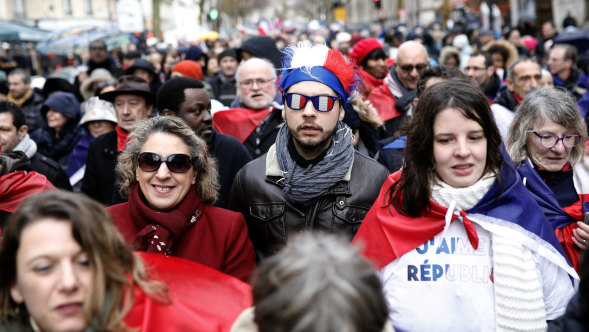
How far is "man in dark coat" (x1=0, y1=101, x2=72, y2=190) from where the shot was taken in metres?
4.81

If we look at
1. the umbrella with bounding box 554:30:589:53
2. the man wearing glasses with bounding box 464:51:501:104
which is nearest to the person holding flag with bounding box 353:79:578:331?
the man wearing glasses with bounding box 464:51:501:104

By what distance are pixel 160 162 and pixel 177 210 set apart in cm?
30

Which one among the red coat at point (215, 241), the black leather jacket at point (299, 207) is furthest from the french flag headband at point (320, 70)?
the red coat at point (215, 241)

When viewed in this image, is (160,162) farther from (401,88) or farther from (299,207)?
(401,88)

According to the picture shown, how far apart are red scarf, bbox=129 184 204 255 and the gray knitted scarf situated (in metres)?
0.56

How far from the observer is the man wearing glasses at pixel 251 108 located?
18.9ft

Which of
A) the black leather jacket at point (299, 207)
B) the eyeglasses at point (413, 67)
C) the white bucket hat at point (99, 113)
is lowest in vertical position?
the black leather jacket at point (299, 207)

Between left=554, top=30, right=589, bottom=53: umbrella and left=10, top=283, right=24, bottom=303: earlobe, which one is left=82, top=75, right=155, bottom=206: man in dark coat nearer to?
left=10, top=283, right=24, bottom=303: earlobe

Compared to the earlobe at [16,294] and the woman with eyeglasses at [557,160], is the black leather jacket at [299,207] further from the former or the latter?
the earlobe at [16,294]

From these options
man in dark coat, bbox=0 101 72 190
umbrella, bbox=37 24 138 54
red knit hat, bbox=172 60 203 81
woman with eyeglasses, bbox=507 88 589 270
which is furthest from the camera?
umbrella, bbox=37 24 138 54

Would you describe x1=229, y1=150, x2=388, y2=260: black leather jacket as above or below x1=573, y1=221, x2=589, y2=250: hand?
above

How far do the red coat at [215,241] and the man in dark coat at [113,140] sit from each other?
1.63 meters

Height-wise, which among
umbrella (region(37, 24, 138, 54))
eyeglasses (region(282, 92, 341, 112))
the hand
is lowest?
the hand

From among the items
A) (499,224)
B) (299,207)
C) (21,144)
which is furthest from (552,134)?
(21,144)
